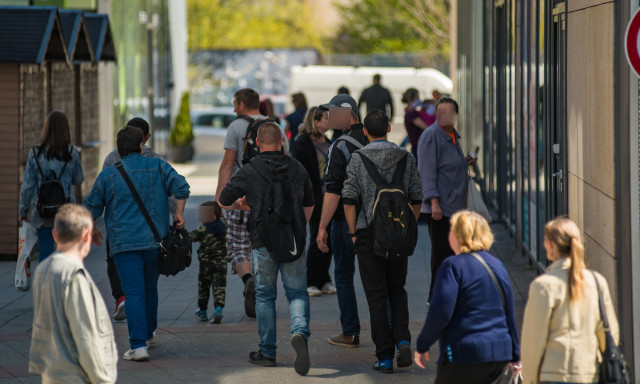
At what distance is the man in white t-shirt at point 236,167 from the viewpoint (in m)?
8.96

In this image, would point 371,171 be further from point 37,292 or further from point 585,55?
point 37,292

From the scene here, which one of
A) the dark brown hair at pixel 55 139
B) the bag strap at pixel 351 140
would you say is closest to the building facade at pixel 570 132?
the bag strap at pixel 351 140

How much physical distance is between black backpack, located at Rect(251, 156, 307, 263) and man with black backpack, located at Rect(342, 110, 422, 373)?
1.14 ft

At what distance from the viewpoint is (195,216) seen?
55.4ft

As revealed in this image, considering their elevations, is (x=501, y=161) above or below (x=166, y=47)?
below

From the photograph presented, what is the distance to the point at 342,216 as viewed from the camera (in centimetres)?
793

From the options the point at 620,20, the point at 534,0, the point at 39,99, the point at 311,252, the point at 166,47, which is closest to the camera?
the point at 620,20

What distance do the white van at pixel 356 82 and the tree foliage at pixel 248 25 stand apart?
2642 centimetres

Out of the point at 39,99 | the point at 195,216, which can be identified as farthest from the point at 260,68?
the point at 39,99

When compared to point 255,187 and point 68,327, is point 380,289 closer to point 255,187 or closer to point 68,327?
point 255,187

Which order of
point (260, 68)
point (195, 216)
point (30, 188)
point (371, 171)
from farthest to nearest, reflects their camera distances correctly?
point (260, 68) → point (195, 216) → point (30, 188) → point (371, 171)

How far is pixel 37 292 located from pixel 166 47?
27903 mm

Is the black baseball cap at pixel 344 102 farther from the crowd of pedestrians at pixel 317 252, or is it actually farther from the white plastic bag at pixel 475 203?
the white plastic bag at pixel 475 203

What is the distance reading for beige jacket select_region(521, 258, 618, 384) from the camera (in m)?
4.55
